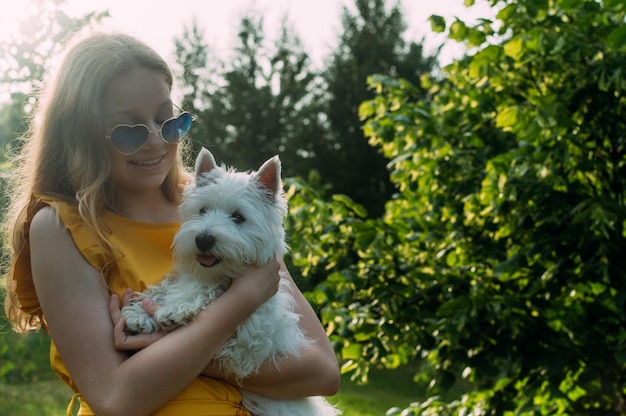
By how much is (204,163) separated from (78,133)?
1.46 feet

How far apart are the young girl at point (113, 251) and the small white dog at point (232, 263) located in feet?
0.17

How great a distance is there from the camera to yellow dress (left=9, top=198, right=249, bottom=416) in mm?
2307

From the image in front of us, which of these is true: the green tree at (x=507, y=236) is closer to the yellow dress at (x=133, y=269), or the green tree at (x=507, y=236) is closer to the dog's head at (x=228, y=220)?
the dog's head at (x=228, y=220)

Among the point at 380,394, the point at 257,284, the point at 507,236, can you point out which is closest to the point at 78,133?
Answer: the point at 257,284

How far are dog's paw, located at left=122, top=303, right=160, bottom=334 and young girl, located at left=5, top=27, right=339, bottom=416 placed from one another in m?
0.04

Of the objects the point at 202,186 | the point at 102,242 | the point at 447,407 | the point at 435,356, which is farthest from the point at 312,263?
the point at 102,242

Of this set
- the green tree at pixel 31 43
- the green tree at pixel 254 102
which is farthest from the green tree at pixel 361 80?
the green tree at pixel 31 43

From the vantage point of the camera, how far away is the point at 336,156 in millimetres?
24625

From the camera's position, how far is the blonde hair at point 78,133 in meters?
2.43

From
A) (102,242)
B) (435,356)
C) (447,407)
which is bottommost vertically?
(447,407)

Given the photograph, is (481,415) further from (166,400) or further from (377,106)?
(166,400)

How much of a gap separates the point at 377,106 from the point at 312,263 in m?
1.38

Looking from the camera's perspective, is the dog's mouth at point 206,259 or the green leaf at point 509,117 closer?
the dog's mouth at point 206,259

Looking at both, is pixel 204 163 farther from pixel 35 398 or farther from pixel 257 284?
pixel 35 398
